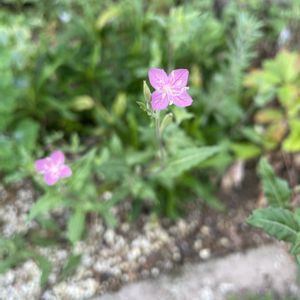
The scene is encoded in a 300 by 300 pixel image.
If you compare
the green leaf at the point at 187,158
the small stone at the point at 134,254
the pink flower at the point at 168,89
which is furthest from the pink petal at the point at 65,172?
the small stone at the point at 134,254

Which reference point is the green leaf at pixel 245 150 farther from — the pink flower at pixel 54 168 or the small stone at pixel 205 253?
the pink flower at pixel 54 168

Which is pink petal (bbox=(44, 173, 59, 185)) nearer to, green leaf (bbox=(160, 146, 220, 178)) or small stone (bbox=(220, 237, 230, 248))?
green leaf (bbox=(160, 146, 220, 178))

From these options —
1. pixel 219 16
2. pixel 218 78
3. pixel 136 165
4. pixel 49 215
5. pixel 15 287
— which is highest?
pixel 219 16

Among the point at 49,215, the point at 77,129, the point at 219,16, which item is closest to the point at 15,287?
the point at 49,215

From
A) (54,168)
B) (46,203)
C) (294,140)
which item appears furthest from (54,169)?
(294,140)

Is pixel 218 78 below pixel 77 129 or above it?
above

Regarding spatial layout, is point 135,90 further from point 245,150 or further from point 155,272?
point 155,272

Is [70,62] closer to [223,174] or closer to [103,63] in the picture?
[103,63]
